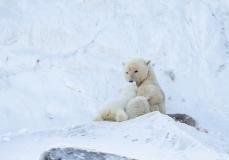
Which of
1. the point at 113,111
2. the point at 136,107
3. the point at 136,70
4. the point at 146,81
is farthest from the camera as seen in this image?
the point at 146,81

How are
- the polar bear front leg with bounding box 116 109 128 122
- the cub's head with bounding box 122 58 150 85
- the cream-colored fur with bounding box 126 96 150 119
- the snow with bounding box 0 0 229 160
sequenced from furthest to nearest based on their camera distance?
the snow with bounding box 0 0 229 160
the cub's head with bounding box 122 58 150 85
the cream-colored fur with bounding box 126 96 150 119
the polar bear front leg with bounding box 116 109 128 122

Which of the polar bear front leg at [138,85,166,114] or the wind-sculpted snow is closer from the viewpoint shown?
the wind-sculpted snow

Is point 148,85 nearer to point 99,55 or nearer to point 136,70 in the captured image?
point 136,70

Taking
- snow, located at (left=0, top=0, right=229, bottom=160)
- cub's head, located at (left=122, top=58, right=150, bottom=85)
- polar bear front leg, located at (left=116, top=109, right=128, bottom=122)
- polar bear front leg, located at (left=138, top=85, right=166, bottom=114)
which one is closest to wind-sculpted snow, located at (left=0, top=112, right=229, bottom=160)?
polar bear front leg, located at (left=116, top=109, right=128, bottom=122)

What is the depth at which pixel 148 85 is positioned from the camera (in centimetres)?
826

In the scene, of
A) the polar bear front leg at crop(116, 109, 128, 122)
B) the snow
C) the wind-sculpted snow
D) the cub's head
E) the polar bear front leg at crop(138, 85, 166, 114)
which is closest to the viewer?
the wind-sculpted snow

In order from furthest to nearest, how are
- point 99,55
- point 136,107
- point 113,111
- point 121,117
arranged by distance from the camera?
point 99,55, point 136,107, point 113,111, point 121,117

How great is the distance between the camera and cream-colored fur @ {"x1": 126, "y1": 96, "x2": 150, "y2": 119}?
736cm

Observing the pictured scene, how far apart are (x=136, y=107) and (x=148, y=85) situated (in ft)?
3.02

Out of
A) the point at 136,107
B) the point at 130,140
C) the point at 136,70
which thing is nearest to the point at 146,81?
the point at 136,70

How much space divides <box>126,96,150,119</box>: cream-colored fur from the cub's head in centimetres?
82

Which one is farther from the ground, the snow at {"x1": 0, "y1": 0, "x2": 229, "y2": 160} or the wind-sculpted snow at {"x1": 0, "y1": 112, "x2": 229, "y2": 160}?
the snow at {"x1": 0, "y1": 0, "x2": 229, "y2": 160}

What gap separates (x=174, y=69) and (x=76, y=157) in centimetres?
657

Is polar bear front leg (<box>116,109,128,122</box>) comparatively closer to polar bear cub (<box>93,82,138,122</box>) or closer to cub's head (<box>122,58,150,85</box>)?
polar bear cub (<box>93,82,138,122</box>)
